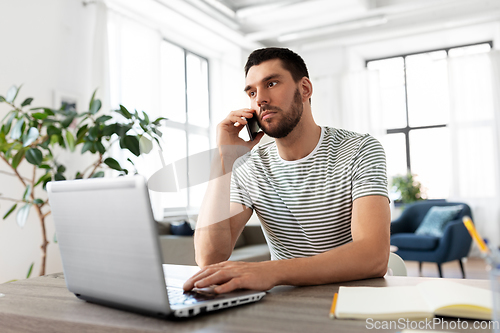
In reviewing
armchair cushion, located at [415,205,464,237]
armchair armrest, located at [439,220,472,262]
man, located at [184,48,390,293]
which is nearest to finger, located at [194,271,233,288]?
man, located at [184,48,390,293]

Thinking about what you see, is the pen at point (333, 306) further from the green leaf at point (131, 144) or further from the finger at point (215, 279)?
the green leaf at point (131, 144)

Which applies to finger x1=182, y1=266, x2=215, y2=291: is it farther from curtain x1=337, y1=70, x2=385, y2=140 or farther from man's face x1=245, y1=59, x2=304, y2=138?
curtain x1=337, y1=70, x2=385, y2=140

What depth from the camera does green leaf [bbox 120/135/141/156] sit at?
8.74ft

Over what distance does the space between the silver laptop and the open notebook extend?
0.56ft

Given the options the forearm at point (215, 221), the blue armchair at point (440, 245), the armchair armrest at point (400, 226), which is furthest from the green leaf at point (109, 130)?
the armchair armrest at point (400, 226)

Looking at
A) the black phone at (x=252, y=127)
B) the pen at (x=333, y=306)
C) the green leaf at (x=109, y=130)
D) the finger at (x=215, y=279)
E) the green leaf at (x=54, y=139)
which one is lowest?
the pen at (x=333, y=306)

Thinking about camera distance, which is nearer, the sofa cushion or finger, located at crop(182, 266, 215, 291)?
finger, located at crop(182, 266, 215, 291)

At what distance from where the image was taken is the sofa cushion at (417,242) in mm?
4352

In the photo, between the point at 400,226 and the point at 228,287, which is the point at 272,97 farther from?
the point at 400,226

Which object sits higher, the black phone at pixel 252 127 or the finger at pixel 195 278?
the black phone at pixel 252 127

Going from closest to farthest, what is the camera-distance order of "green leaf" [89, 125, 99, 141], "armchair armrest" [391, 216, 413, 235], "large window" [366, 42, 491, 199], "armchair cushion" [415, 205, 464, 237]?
"green leaf" [89, 125, 99, 141] → "armchair cushion" [415, 205, 464, 237] → "armchair armrest" [391, 216, 413, 235] → "large window" [366, 42, 491, 199]

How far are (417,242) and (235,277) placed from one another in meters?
4.06

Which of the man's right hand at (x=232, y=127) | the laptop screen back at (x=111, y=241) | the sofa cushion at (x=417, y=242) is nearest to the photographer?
the laptop screen back at (x=111, y=241)

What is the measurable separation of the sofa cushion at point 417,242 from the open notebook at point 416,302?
12.8 feet
